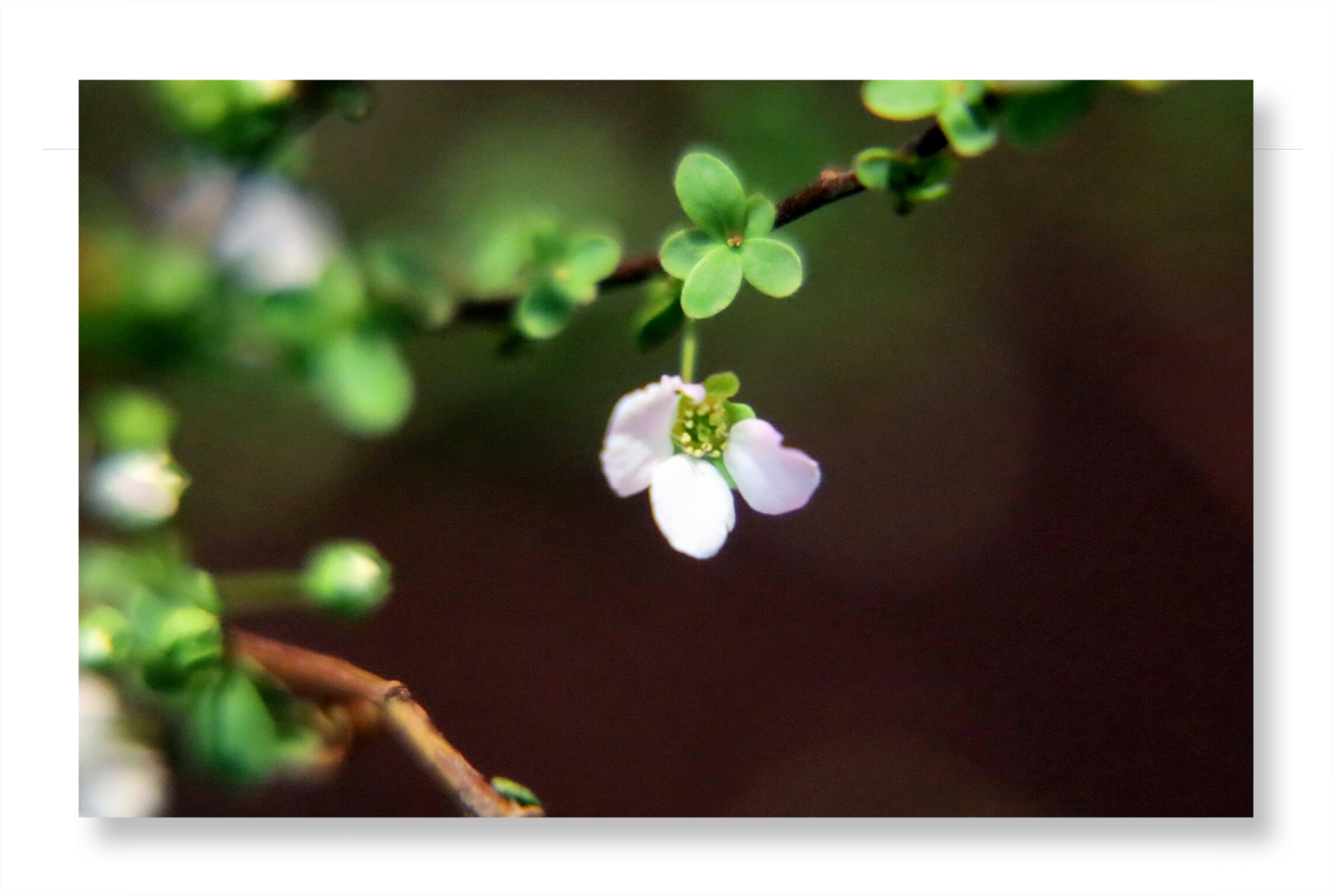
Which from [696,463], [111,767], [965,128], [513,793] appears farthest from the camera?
[111,767]

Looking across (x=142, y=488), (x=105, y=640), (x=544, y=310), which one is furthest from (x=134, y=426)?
(x=544, y=310)

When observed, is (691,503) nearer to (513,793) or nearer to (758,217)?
(758,217)

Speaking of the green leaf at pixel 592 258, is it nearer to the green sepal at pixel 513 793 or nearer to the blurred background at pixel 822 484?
the blurred background at pixel 822 484

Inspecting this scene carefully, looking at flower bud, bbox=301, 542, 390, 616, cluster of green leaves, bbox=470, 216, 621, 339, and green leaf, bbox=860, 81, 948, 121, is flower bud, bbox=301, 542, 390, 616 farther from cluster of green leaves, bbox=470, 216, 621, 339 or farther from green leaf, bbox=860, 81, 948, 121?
green leaf, bbox=860, 81, 948, 121

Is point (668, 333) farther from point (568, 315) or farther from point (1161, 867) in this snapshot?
point (1161, 867)

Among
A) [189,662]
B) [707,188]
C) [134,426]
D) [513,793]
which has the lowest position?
[513,793]

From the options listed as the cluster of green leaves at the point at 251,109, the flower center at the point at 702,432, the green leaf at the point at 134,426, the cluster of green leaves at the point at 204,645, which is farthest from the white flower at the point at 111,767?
the flower center at the point at 702,432
